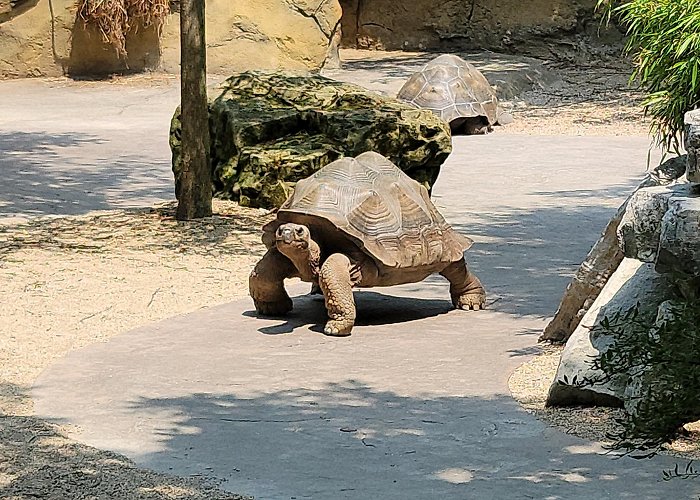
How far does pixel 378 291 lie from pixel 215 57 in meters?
11.1

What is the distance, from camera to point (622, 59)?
808 inches

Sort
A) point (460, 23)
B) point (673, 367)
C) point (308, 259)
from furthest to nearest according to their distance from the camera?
point (460, 23)
point (308, 259)
point (673, 367)

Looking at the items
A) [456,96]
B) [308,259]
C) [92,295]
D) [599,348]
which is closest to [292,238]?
[308,259]

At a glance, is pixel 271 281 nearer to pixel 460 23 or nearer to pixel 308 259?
pixel 308 259

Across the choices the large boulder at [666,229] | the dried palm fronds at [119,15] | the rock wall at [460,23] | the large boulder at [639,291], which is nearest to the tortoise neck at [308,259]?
the large boulder at [639,291]

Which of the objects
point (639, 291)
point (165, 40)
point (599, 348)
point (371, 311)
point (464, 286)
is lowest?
point (371, 311)

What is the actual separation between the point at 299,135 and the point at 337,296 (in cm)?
378

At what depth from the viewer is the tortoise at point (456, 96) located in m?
14.8

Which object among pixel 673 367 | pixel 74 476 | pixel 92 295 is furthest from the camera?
pixel 92 295

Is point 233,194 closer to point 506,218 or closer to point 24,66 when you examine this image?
point 506,218

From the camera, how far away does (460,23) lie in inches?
845

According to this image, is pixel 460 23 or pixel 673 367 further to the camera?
pixel 460 23

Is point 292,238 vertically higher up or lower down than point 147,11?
lower down

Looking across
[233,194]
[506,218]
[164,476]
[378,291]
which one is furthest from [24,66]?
[164,476]
